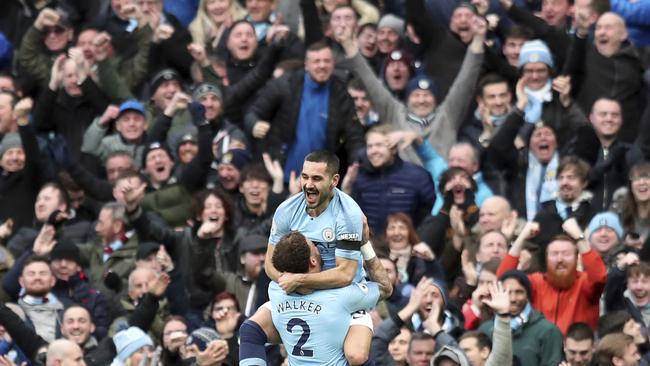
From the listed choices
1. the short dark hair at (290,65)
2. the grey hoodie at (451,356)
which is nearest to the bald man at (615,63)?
the short dark hair at (290,65)

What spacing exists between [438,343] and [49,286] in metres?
4.07

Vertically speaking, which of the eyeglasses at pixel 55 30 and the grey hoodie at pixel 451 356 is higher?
the eyeglasses at pixel 55 30

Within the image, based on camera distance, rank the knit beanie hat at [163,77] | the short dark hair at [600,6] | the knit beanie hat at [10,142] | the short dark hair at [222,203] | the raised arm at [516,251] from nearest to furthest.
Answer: the raised arm at [516,251] < the short dark hair at [222,203] < the knit beanie hat at [10,142] < the short dark hair at [600,6] < the knit beanie hat at [163,77]

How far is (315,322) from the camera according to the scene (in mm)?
15922

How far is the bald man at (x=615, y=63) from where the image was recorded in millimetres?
21719

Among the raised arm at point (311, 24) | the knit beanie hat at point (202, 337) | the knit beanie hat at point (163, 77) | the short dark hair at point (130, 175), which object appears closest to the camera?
the knit beanie hat at point (202, 337)

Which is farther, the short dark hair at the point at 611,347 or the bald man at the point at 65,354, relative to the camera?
the bald man at the point at 65,354

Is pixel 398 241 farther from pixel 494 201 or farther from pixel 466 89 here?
pixel 466 89

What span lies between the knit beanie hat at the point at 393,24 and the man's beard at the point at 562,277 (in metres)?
5.16

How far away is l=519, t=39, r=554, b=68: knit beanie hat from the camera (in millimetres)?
21828

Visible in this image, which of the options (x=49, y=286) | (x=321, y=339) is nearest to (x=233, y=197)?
(x=49, y=286)

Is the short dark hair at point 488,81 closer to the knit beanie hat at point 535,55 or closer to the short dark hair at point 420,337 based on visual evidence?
the knit beanie hat at point 535,55

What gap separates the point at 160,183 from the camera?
2191 cm

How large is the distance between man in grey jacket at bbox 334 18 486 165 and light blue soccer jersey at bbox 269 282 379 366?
573 centimetres
